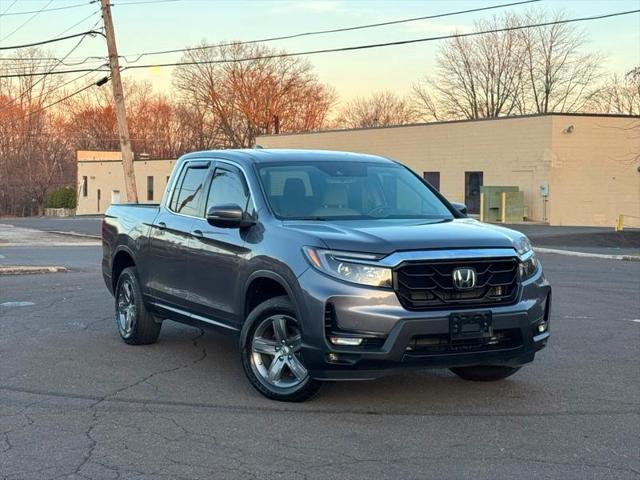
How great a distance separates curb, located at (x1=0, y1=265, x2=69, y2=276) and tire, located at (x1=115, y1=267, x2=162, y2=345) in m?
7.40

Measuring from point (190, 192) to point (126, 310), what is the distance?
1639 mm

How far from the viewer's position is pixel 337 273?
18.1ft

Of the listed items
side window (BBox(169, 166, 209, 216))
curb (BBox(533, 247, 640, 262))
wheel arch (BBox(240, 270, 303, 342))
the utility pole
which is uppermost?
the utility pole

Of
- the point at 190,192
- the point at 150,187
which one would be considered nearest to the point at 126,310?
the point at 190,192

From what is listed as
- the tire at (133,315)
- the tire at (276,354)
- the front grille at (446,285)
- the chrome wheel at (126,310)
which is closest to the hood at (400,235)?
the front grille at (446,285)

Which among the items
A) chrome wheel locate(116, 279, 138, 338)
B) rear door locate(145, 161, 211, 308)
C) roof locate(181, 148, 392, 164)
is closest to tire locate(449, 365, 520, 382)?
roof locate(181, 148, 392, 164)

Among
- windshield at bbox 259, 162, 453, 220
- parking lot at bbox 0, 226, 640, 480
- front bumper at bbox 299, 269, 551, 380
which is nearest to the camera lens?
parking lot at bbox 0, 226, 640, 480

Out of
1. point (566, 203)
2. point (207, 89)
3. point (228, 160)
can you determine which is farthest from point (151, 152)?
point (228, 160)

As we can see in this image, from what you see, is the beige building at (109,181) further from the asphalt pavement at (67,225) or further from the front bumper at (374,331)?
the front bumper at (374,331)

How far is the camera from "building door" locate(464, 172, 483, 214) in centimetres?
4191

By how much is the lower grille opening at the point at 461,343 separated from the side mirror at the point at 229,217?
172 centimetres

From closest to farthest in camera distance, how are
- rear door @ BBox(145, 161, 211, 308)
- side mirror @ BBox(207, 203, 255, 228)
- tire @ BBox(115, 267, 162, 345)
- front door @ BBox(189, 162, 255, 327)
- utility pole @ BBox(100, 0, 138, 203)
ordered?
side mirror @ BBox(207, 203, 255, 228) → front door @ BBox(189, 162, 255, 327) → rear door @ BBox(145, 161, 211, 308) → tire @ BBox(115, 267, 162, 345) → utility pole @ BBox(100, 0, 138, 203)

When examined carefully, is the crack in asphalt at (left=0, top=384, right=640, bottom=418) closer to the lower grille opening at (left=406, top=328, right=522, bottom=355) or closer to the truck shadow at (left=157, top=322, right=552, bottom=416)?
the truck shadow at (left=157, top=322, right=552, bottom=416)

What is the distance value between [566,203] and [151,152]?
2153 inches
